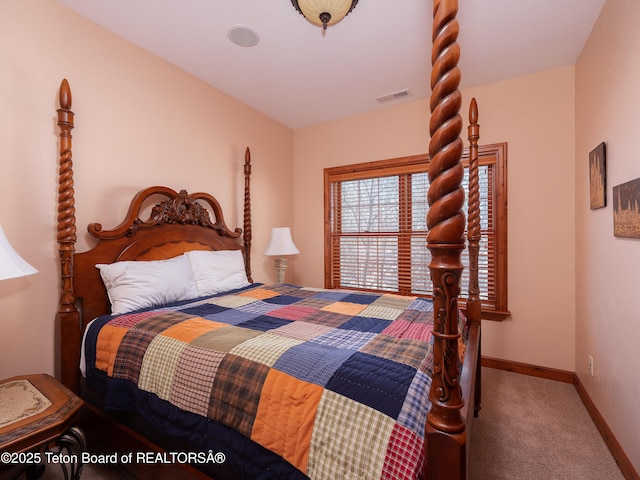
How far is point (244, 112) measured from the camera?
132 inches

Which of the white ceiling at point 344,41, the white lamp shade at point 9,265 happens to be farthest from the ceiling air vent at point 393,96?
the white lamp shade at point 9,265

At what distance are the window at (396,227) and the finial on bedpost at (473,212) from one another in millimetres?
850

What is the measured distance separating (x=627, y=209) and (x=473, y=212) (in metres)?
0.78

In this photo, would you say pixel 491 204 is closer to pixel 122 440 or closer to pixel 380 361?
pixel 380 361

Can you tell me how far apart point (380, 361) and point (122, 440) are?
4.64ft

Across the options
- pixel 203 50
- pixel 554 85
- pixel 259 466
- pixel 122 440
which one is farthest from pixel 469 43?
pixel 122 440

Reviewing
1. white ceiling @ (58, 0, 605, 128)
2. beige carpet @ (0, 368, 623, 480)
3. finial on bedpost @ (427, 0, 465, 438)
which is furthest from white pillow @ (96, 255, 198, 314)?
finial on bedpost @ (427, 0, 465, 438)

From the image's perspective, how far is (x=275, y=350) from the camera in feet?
4.02

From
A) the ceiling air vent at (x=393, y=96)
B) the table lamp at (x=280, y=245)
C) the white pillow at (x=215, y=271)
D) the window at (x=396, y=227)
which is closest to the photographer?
the white pillow at (x=215, y=271)

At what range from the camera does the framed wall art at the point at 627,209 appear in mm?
1485

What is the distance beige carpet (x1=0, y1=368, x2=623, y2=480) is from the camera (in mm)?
1622

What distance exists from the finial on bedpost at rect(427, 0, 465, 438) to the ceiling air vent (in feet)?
8.46

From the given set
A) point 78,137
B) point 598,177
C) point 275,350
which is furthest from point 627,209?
point 78,137

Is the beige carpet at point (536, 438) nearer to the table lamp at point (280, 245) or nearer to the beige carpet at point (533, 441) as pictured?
the beige carpet at point (533, 441)
